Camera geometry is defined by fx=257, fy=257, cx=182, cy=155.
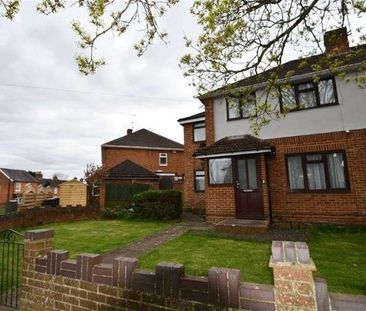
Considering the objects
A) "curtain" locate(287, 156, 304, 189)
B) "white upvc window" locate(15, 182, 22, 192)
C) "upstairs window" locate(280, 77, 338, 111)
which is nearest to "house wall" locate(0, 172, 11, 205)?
"white upvc window" locate(15, 182, 22, 192)

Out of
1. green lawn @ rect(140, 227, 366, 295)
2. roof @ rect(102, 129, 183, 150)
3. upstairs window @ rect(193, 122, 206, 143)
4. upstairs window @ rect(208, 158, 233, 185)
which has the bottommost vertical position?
green lawn @ rect(140, 227, 366, 295)

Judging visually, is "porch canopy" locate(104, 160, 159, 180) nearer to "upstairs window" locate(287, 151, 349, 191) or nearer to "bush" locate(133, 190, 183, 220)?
"bush" locate(133, 190, 183, 220)

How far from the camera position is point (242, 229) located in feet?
30.5

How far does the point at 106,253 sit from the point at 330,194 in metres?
8.66

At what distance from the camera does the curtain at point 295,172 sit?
10.9 metres

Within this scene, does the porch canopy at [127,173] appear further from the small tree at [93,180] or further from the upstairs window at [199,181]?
the upstairs window at [199,181]

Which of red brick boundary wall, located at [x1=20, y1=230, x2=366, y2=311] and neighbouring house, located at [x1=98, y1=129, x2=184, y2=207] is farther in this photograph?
neighbouring house, located at [x1=98, y1=129, x2=184, y2=207]

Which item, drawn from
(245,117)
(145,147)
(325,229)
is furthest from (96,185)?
(325,229)

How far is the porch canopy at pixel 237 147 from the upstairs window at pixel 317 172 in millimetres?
1455

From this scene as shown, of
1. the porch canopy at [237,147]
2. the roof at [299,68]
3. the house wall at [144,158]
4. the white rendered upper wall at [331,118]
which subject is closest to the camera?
the roof at [299,68]

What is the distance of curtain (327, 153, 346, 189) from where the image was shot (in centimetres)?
1027

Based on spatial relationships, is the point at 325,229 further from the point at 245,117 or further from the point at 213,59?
the point at 213,59

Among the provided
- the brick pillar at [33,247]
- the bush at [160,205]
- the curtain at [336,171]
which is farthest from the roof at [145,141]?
the brick pillar at [33,247]

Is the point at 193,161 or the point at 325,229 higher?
the point at 193,161
